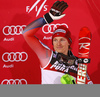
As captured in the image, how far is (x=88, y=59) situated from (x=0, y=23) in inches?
44.4

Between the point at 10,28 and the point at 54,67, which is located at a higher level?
the point at 10,28

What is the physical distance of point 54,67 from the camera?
180 cm

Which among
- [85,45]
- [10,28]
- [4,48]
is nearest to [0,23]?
[10,28]

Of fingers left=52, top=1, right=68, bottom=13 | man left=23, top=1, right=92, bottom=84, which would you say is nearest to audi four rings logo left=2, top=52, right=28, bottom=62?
man left=23, top=1, right=92, bottom=84

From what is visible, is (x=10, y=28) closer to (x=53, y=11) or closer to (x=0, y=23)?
(x=0, y=23)

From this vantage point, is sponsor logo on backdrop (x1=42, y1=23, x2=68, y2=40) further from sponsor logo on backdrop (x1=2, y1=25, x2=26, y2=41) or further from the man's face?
sponsor logo on backdrop (x1=2, y1=25, x2=26, y2=41)

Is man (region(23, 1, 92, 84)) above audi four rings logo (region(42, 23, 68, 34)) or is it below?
below

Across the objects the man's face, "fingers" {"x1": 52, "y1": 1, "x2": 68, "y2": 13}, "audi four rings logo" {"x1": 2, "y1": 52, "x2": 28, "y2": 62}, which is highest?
"fingers" {"x1": 52, "y1": 1, "x2": 68, "y2": 13}

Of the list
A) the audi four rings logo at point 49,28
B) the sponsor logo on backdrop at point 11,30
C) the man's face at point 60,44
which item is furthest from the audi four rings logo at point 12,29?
the man's face at point 60,44

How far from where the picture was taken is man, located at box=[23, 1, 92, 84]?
1.70m

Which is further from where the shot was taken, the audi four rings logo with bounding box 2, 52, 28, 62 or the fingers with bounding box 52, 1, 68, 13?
the audi four rings logo with bounding box 2, 52, 28, 62

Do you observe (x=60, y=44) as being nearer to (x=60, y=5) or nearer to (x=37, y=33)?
(x=37, y=33)

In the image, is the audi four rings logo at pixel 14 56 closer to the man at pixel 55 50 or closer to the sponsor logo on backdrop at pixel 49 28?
the man at pixel 55 50

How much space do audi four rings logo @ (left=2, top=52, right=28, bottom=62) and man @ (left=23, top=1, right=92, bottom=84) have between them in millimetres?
167
